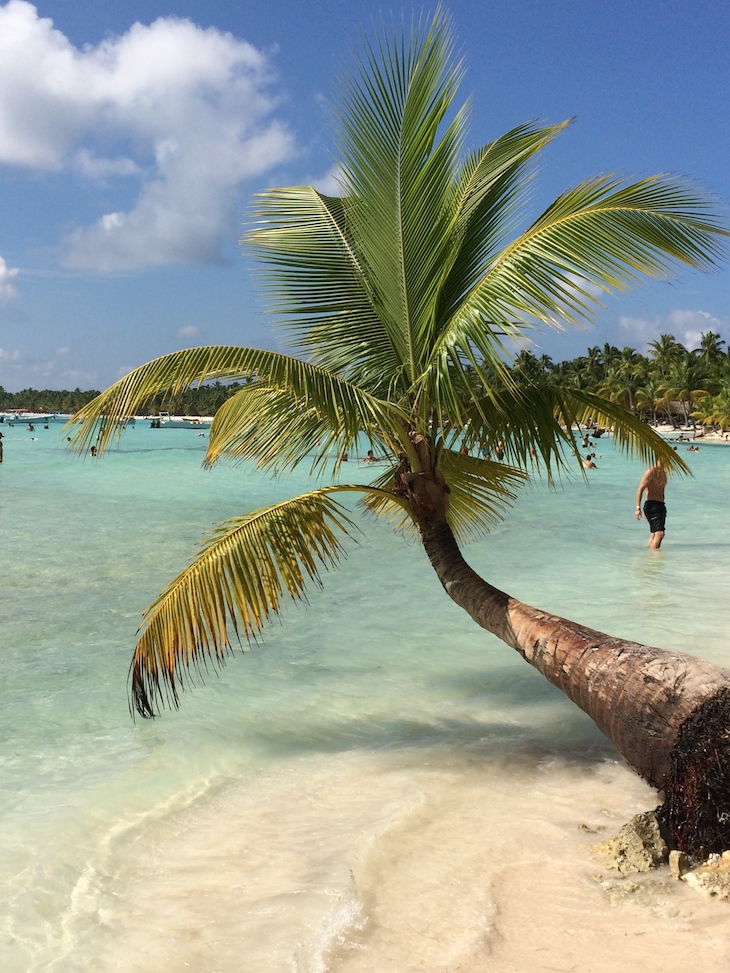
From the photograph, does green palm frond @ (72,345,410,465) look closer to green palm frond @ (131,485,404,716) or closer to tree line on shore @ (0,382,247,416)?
green palm frond @ (131,485,404,716)

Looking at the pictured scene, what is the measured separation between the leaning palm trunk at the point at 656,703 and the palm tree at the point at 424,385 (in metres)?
0.01

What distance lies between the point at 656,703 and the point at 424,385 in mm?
2233

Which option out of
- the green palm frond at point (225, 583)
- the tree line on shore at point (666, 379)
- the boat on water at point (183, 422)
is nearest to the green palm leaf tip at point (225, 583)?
the green palm frond at point (225, 583)

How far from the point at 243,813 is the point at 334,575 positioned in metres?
8.19

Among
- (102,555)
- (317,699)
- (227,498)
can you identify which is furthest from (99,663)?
(227,498)

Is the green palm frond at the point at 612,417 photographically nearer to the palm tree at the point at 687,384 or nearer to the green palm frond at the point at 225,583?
the green palm frond at the point at 225,583

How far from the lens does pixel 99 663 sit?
8000 millimetres

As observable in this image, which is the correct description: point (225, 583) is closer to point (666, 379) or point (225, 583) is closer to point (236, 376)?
point (236, 376)

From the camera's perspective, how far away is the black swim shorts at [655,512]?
13570 mm

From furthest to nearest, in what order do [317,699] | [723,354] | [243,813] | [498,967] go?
[723,354] → [317,699] → [243,813] → [498,967]

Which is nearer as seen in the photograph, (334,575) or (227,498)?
(334,575)

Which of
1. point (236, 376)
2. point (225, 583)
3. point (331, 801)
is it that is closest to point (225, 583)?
point (225, 583)

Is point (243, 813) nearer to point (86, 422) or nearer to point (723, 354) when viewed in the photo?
point (86, 422)

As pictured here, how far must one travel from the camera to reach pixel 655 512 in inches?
542
